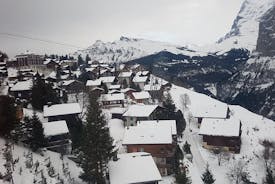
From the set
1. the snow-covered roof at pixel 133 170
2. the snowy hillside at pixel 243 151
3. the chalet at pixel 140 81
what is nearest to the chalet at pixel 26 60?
the chalet at pixel 140 81

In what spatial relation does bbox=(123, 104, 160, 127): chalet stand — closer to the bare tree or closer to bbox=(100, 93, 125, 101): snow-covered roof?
bbox=(100, 93, 125, 101): snow-covered roof

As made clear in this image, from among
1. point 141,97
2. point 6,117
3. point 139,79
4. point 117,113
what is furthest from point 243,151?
point 139,79

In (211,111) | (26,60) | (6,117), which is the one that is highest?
(26,60)

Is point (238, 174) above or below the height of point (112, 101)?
below

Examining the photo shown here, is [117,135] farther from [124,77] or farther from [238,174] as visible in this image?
[124,77]

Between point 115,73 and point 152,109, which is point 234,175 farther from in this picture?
point 115,73

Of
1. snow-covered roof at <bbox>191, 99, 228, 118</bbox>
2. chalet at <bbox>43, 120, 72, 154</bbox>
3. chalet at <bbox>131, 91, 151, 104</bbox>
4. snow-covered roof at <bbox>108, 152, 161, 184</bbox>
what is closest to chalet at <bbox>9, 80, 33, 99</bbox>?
chalet at <bbox>43, 120, 72, 154</bbox>

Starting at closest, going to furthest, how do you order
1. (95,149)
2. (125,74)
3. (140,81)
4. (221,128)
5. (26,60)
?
(95,149)
(221,128)
(140,81)
(26,60)
(125,74)

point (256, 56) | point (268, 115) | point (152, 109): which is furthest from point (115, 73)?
point (256, 56)
